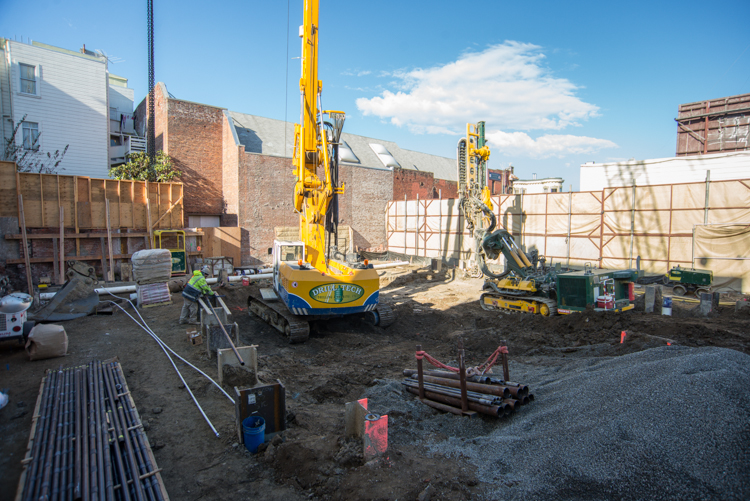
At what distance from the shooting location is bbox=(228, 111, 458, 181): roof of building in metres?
24.7

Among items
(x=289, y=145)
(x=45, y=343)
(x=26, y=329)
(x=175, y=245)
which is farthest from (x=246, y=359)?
(x=289, y=145)

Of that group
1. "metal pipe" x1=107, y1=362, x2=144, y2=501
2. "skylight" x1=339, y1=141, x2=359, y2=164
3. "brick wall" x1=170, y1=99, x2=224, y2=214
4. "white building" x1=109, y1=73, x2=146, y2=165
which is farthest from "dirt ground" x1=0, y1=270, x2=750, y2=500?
"white building" x1=109, y1=73, x2=146, y2=165

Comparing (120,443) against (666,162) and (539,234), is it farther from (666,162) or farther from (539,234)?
(666,162)

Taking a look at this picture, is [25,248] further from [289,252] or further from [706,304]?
[706,304]

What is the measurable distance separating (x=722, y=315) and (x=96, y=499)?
573 inches

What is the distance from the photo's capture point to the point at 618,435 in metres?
3.95

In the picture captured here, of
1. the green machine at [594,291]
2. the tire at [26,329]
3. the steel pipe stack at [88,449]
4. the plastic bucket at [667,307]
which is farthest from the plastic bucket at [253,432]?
the plastic bucket at [667,307]

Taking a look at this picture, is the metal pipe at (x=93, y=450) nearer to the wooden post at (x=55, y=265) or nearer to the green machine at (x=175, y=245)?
the wooden post at (x=55, y=265)

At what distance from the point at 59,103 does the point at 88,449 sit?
25.5 m

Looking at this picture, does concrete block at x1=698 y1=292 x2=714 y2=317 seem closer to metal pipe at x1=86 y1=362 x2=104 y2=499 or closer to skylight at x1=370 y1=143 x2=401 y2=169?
metal pipe at x1=86 y1=362 x2=104 y2=499

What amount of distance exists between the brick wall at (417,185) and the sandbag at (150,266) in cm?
1914

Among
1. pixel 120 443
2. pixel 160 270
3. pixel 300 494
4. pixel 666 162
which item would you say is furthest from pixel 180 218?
pixel 666 162

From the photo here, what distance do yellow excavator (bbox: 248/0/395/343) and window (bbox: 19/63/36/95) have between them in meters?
19.6

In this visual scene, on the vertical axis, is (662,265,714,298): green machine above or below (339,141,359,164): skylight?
below
